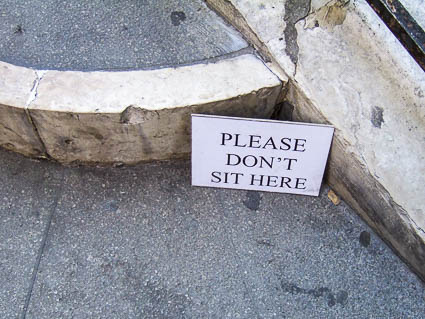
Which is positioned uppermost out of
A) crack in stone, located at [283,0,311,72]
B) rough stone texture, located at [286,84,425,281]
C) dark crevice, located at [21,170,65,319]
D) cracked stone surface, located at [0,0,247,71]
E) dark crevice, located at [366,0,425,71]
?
dark crevice, located at [366,0,425,71]

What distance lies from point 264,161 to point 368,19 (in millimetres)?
557

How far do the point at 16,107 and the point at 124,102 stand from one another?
0.33 m

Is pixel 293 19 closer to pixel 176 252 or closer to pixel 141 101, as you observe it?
pixel 141 101

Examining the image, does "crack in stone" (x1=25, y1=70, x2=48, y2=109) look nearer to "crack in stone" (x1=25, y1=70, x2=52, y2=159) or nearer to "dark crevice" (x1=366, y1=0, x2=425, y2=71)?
"crack in stone" (x1=25, y1=70, x2=52, y2=159)

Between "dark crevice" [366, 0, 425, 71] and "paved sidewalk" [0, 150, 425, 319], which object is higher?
"dark crevice" [366, 0, 425, 71]

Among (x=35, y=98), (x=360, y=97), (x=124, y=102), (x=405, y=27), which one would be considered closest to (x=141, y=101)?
(x=124, y=102)

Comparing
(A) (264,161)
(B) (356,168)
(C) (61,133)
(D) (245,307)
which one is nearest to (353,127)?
(B) (356,168)

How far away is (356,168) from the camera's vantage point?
1727 millimetres

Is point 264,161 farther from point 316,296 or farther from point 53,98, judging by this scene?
point 53,98

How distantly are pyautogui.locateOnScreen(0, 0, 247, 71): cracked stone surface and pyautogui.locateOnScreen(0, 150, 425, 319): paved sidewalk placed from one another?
1.23 ft

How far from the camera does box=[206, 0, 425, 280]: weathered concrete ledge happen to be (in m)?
1.63

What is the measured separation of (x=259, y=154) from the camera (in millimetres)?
1830

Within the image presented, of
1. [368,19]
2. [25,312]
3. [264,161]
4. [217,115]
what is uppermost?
[368,19]

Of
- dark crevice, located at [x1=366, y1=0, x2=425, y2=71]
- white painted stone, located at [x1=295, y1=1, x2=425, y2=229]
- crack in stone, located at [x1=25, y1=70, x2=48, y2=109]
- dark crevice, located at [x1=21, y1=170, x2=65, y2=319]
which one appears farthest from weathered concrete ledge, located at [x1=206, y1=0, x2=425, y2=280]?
dark crevice, located at [x1=21, y1=170, x2=65, y2=319]
